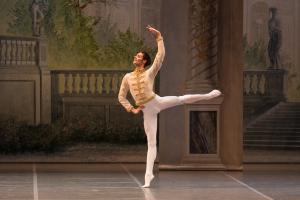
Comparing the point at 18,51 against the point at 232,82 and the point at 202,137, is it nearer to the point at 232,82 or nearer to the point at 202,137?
the point at 202,137

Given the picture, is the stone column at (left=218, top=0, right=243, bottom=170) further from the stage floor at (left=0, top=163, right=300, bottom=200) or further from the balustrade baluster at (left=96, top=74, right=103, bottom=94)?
the balustrade baluster at (left=96, top=74, right=103, bottom=94)

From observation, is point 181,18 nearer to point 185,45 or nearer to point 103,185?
point 185,45

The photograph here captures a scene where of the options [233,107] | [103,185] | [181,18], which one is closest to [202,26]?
[181,18]

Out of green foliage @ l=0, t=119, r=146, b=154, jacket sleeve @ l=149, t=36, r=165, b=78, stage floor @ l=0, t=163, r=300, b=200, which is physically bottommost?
stage floor @ l=0, t=163, r=300, b=200

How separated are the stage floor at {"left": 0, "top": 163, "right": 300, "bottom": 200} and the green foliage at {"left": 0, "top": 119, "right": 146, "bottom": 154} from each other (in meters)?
0.86

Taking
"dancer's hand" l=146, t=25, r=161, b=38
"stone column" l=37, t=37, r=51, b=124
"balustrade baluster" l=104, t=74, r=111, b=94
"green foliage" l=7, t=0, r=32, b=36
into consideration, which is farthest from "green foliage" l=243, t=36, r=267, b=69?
"dancer's hand" l=146, t=25, r=161, b=38

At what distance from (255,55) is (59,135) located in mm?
4437

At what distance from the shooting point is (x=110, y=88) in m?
15.8

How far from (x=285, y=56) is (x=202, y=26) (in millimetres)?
2997

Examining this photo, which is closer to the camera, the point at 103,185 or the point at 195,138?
the point at 103,185

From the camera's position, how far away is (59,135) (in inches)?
614

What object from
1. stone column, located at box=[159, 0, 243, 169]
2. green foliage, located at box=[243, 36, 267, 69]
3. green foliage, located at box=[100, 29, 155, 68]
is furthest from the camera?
green foliage, located at box=[243, 36, 267, 69]

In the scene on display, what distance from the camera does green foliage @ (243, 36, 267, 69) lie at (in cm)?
1582

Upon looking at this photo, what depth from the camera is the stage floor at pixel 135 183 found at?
9711 millimetres
